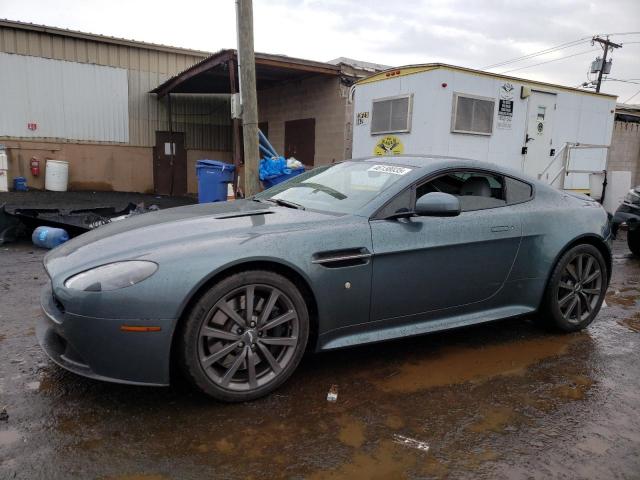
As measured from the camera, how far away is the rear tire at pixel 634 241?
7.37 meters

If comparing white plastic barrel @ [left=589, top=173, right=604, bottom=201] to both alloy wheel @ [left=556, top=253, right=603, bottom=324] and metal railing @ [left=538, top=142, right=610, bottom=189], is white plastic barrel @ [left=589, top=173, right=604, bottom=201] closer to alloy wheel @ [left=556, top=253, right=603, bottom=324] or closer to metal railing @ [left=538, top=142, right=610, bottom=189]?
metal railing @ [left=538, top=142, right=610, bottom=189]

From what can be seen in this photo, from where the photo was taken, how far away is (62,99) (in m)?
13.9

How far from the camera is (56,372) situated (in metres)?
2.90

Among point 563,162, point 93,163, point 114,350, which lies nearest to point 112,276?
point 114,350

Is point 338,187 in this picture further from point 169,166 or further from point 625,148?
point 625,148

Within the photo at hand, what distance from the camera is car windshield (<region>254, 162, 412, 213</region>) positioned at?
3.18 m

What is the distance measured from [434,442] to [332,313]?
2.80 feet

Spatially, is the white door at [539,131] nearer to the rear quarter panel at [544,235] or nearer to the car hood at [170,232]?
the rear quarter panel at [544,235]

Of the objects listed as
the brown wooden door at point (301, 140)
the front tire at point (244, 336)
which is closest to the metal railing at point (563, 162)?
the brown wooden door at point (301, 140)

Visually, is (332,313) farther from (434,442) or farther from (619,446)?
(619,446)

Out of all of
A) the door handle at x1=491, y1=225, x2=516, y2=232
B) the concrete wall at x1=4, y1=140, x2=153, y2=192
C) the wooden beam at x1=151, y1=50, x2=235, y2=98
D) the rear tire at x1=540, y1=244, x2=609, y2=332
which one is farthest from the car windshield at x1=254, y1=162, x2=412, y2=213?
the concrete wall at x1=4, y1=140, x2=153, y2=192

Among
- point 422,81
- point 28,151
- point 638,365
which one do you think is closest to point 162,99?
point 28,151

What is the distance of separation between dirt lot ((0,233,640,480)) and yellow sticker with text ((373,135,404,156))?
5.82m

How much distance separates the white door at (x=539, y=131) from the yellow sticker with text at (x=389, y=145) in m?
2.52
